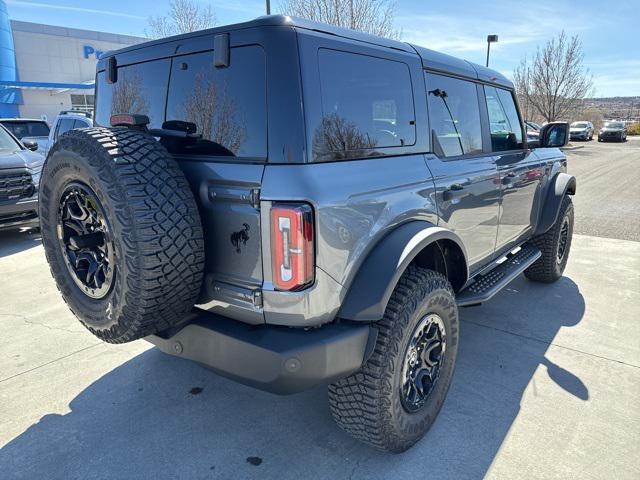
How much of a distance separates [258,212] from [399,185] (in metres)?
0.80

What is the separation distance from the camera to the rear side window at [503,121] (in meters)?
3.65

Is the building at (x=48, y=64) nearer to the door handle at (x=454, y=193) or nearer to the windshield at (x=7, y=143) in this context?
the windshield at (x=7, y=143)

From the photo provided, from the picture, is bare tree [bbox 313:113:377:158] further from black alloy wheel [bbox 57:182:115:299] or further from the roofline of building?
the roofline of building

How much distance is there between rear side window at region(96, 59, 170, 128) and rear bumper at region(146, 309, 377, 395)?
119 cm

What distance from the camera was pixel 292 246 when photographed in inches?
73.0

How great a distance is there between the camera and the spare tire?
1.85m

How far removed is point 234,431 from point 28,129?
493 inches

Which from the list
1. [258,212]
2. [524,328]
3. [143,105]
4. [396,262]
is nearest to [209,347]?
[258,212]

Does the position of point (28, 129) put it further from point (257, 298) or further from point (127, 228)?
point (257, 298)

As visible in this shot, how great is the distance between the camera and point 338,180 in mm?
1978

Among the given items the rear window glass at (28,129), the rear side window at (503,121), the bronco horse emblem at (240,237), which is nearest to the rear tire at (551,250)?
the rear side window at (503,121)

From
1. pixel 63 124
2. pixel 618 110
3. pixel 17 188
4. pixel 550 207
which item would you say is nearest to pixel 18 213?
pixel 17 188

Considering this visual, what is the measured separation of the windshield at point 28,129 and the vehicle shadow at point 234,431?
441 inches

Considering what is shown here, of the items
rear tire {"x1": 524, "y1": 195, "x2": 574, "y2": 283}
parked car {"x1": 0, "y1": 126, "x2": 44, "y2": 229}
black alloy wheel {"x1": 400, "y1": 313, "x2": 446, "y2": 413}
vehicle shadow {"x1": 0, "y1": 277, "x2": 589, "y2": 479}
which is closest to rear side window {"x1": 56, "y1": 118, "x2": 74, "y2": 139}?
parked car {"x1": 0, "y1": 126, "x2": 44, "y2": 229}
